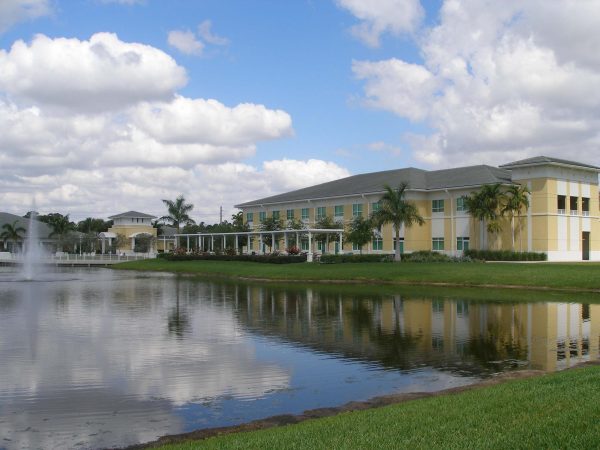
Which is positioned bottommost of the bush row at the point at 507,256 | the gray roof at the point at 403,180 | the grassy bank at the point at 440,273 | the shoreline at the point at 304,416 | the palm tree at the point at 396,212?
the shoreline at the point at 304,416

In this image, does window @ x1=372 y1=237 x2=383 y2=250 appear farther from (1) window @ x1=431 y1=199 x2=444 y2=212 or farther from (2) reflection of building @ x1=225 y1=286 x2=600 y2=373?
(2) reflection of building @ x1=225 y1=286 x2=600 y2=373

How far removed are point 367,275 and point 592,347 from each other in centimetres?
2818

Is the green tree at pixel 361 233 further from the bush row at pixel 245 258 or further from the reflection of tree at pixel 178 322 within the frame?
the reflection of tree at pixel 178 322

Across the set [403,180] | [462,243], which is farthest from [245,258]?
[462,243]

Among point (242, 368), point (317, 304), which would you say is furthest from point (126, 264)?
point (242, 368)

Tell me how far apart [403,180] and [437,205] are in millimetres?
4430

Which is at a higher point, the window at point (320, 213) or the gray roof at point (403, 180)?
the gray roof at point (403, 180)

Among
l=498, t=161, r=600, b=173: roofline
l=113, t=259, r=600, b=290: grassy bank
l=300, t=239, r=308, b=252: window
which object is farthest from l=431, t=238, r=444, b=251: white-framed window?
l=300, t=239, r=308, b=252: window

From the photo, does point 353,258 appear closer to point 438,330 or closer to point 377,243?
point 377,243

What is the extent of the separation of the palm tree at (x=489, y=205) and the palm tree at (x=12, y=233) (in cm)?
7458

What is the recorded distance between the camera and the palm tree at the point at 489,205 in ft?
182

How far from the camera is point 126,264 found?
76.7 meters

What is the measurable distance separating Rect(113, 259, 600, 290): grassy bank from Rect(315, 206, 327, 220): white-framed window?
15909mm

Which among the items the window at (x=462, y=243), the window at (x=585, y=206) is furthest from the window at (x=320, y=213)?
the window at (x=585, y=206)
